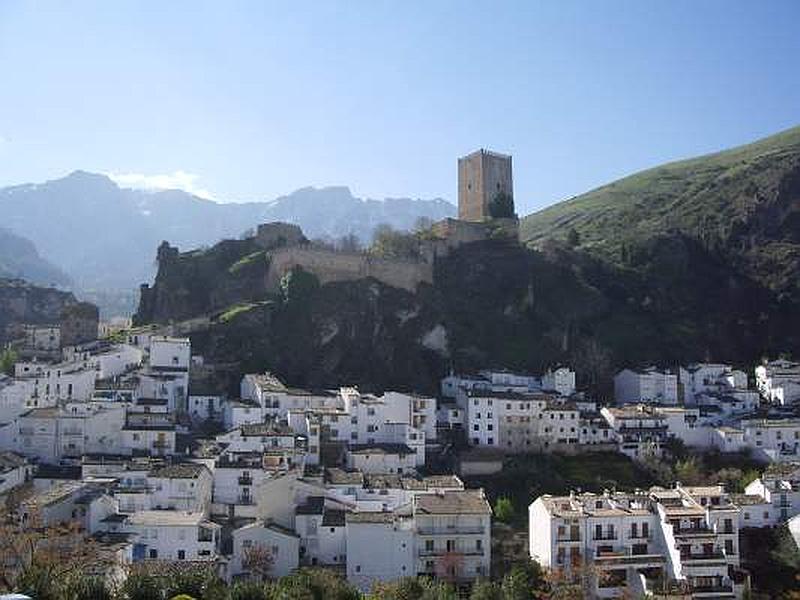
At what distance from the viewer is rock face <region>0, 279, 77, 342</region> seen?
76250 millimetres

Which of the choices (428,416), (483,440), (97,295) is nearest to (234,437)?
(428,416)

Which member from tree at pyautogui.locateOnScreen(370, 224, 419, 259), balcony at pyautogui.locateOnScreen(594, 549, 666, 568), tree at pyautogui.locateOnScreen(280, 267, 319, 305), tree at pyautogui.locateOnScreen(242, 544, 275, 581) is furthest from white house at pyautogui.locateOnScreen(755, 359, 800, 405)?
tree at pyautogui.locateOnScreen(242, 544, 275, 581)

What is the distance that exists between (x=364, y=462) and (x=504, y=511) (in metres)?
7.25

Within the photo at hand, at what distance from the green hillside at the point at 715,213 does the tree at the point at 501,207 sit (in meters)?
7.54

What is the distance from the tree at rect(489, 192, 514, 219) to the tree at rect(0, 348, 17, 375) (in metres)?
44.5

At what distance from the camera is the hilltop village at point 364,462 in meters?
37.6

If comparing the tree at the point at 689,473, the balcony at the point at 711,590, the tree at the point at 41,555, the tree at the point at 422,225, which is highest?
the tree at the point at 422,225

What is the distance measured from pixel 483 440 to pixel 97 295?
111553 millimetres

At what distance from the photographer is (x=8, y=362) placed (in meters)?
57.0

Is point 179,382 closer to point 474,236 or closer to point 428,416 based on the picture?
point 428,416

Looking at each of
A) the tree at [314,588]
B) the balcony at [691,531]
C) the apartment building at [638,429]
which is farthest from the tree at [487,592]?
the apartment building at [638,429]

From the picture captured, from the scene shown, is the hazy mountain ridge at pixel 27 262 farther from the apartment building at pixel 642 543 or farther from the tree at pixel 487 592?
the tree at pixel 487 592

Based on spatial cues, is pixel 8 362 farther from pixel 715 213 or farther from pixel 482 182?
pixel 715 213

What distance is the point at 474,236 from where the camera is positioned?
7675 cm
